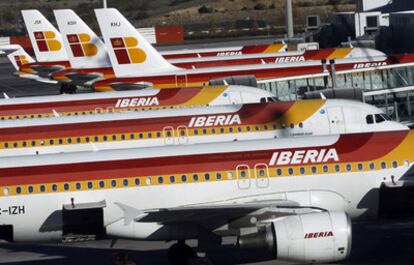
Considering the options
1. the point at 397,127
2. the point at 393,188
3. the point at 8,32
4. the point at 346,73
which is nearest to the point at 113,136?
the point at 397,127

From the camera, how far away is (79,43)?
76875 mm

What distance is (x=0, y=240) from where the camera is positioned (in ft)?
101

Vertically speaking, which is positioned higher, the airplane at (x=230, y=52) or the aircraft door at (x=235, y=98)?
the aircraft door at (x=235, y=98)

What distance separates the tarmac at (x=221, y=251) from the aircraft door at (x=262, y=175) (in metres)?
3.02

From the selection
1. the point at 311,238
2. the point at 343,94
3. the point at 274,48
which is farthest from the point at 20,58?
the point at 311,238

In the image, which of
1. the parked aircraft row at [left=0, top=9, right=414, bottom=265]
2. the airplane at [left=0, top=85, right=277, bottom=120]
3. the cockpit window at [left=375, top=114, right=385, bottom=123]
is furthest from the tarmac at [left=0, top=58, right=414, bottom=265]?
the airplane at [left=0, top=85, right=277, bottom=120]

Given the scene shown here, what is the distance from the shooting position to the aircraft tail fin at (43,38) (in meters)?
86.1

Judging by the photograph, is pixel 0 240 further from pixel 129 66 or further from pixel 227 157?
pixel 129 66

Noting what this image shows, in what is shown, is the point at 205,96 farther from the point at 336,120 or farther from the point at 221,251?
the point at 221,251

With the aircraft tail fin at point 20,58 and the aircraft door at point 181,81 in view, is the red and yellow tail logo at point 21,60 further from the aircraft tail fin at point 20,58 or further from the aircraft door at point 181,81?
the aircraft door at point 181,81

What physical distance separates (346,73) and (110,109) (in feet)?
49.3

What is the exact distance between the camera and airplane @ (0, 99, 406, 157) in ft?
137

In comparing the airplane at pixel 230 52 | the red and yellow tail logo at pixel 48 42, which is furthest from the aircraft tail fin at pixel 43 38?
the airplane at pixel 230 52

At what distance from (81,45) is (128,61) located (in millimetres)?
14048
